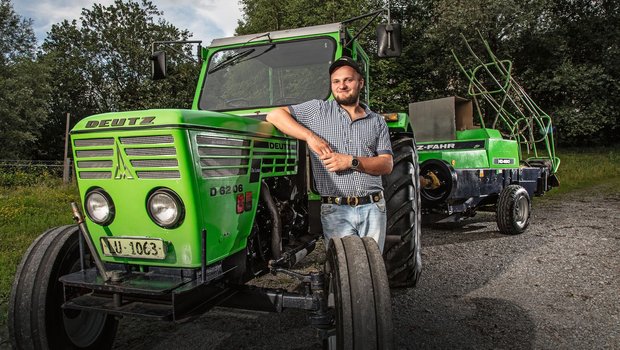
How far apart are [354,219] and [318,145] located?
50 centimetres

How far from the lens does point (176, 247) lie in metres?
2.32

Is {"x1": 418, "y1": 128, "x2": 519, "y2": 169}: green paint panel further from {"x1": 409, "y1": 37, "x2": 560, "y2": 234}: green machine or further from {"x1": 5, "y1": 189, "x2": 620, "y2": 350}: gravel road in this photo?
{"x1": 5, "y1": 189, "x2": 620, "y2": 350}: gravel road

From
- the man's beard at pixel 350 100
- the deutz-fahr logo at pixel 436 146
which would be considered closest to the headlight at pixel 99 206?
the man's beard at pixel 350 100

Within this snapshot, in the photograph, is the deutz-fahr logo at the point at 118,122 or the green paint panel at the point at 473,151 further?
the green paint panel at the point at 473,151

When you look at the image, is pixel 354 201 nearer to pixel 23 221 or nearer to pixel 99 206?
pixel 99 206

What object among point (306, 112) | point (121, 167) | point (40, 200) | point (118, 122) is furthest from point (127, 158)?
point (40, 200)

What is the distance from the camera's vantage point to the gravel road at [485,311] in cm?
315

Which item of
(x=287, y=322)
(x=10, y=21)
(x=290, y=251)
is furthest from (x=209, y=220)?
(x=10, y=21)

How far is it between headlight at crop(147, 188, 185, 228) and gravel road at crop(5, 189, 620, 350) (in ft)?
3.54

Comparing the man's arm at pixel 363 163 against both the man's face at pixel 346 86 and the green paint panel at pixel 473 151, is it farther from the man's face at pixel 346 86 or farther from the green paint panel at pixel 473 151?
the green paint panel at pixel 473 151

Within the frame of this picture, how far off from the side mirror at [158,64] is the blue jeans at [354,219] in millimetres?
2625

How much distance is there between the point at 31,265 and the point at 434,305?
295cm

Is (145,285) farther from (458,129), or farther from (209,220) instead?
(458,129)

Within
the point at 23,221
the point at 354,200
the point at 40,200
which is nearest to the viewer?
the point at 354,200
